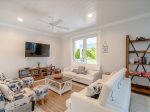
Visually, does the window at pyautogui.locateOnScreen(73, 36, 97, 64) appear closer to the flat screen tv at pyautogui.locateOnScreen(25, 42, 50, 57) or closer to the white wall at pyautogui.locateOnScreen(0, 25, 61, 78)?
the flat screen tv at pyautogui.locateOnScreen(25, 42, 50, 57)

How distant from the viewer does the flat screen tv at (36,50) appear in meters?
4.51

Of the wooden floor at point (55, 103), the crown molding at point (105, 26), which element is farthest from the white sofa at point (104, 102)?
the crown molding at point (105, 26)

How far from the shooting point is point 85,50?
526cm

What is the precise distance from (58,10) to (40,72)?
3.35 m

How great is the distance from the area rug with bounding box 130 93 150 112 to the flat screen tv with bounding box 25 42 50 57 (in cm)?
448

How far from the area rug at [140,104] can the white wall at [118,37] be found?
770 millimetres

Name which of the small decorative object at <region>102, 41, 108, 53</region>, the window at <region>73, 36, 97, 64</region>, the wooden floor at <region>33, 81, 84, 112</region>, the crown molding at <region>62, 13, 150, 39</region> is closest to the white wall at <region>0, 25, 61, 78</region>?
the crown molding at <region>62, 13, 150, 39</region>

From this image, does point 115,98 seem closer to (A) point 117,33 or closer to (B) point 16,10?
(A) point 117,33

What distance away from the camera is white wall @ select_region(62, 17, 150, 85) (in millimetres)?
3318

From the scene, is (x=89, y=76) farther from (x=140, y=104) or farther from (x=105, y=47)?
(x=140, y=104)

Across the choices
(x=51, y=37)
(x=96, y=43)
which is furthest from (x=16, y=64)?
(x=96, y=43)

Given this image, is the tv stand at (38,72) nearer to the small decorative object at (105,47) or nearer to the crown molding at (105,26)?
the crown molding at (105,26)

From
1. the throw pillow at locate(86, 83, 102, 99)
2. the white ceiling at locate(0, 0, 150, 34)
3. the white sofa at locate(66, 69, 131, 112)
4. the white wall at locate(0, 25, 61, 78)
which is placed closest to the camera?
the white sofa at locate(66, 69, 131, 112)

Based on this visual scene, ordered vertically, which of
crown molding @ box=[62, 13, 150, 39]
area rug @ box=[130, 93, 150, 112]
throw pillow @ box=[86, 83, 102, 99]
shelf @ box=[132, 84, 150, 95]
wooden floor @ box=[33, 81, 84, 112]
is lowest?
wooden floor @ box=[33, 81, 84, 112]
